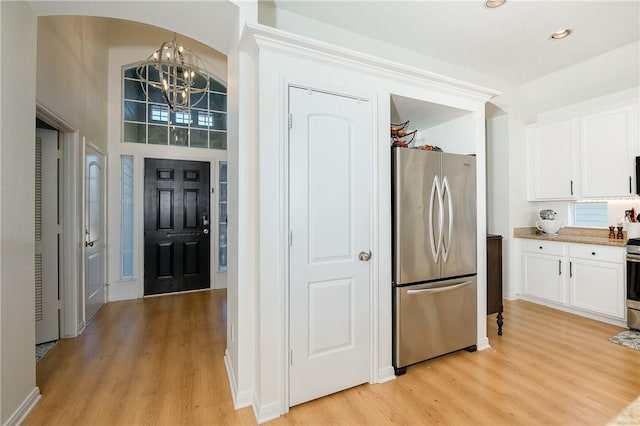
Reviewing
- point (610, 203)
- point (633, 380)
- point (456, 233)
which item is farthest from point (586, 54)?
point (633, 380)

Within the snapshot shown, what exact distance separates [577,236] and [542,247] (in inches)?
20.2

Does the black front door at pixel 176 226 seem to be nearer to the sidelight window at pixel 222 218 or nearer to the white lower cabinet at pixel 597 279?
the sidelight window at pixel 222 218

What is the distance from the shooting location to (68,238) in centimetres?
307

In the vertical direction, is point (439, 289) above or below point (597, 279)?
above

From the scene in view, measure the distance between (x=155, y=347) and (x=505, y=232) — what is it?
178 inches

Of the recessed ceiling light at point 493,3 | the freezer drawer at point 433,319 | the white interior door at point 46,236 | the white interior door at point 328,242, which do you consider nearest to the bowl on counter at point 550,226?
the freezer drawer at point 433,319

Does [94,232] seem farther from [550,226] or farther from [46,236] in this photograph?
[550,226]

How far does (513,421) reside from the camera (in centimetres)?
183

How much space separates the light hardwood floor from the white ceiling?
312 centimetres

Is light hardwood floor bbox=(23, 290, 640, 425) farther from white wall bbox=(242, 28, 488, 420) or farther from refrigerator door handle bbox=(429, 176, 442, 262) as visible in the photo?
refrigerator door handle bbox=(429, 176, 442, 262)

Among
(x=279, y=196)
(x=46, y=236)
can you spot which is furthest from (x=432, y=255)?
(x=46, y=236)

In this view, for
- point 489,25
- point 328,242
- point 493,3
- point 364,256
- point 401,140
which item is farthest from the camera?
point 489,25

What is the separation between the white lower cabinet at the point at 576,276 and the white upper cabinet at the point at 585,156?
71 centimetres

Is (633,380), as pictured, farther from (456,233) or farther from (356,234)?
(356,234)
